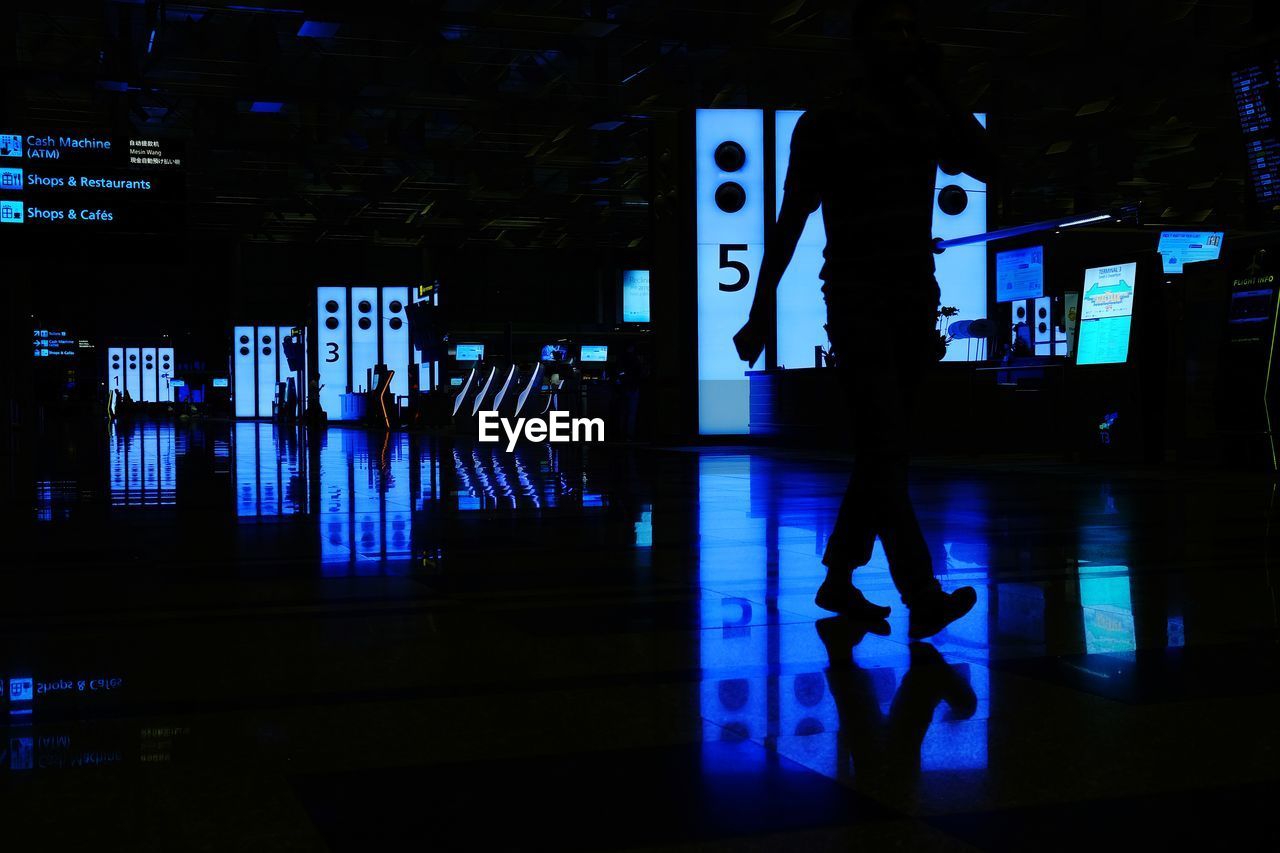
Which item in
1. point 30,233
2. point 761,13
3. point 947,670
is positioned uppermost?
point 761,13

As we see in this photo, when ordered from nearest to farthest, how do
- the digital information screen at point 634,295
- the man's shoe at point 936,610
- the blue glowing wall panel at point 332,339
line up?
the man's shoe at point 936,610
the digital information screen at point 634,295
the blue glowing wall panel at point 332,339

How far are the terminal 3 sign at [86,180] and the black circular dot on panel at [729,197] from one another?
23.2 feet

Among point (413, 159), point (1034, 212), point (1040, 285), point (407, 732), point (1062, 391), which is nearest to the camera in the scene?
point (407, 732)

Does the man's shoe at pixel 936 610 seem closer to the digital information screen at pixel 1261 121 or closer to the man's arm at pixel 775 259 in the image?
the man's arm at pixel 775 259

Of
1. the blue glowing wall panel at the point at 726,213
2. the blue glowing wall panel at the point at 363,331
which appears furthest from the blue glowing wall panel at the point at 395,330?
the blue glowing wall panel at the point at 726,213

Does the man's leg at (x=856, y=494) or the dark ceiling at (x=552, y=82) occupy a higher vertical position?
the dark ceiling at (x=552, y=82)

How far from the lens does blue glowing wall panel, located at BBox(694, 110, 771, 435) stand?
18.1 m

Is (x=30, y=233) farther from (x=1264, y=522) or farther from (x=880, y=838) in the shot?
(x=880, y=838)

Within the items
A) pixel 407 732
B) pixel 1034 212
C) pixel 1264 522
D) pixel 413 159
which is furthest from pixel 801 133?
pixel 1034 212

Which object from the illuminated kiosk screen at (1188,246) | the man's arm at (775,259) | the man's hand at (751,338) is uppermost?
the illuminated kiosk screen at (1188,246)

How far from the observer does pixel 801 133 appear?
3.72 m

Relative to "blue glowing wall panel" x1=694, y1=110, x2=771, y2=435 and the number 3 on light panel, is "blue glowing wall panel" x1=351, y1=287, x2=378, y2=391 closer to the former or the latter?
the number 3 on light panel

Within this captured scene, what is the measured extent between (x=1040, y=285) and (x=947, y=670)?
1251 cm

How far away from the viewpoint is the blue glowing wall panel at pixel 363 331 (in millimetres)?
45719
